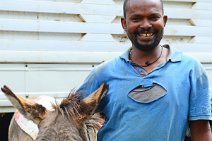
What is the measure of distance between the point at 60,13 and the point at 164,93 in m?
2.36

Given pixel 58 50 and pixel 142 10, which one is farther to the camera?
pixel 58 50

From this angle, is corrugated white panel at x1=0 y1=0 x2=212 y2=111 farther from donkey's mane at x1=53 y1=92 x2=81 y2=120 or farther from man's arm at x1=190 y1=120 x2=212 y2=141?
man's arm at x1=190 y1=120 x2=212 y2=141

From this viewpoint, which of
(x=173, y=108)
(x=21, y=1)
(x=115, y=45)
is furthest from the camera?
(x=115, y=45)

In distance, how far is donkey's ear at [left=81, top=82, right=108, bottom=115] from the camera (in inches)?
114

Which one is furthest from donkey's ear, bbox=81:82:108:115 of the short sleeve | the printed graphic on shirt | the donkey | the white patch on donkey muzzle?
the white patch on donkey muzzle

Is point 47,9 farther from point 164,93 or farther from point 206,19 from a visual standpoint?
point 164,93

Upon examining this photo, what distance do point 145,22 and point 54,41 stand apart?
6.99 ft

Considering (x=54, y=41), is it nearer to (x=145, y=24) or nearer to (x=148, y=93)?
(x=145, y=24)

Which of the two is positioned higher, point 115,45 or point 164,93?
point 115,45

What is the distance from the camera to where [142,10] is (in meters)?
2.87

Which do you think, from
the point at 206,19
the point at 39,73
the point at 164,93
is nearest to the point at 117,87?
the point at 164,93

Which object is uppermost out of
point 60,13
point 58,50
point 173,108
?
point 60,13

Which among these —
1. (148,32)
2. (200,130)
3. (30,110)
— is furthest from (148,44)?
(30,110)

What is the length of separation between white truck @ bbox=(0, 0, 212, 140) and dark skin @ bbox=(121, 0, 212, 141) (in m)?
1.95
